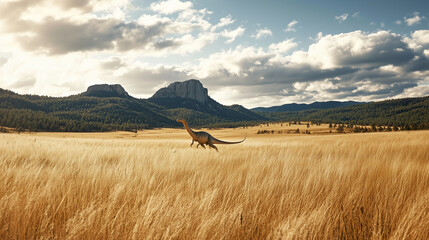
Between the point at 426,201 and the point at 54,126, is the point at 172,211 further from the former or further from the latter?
the point at 54,126

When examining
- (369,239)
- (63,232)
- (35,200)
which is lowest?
(369,239)

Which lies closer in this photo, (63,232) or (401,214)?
(63,232)

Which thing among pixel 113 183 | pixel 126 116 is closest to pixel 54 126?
pixel 126 116

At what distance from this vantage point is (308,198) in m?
2.48

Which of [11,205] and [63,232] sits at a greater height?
[11,205]

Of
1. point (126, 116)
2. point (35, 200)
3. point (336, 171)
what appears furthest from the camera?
point (126, 116)

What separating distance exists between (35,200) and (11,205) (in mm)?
172

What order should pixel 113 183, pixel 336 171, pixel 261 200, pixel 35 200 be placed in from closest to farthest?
pixel 35 200
pixel 261 200
pixel 113 183
pixel 336 171

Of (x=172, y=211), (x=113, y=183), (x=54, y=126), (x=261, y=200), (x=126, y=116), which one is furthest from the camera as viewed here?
(x=126, y=116)

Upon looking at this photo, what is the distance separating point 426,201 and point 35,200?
351 cm

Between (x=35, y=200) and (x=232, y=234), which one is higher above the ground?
(x=35, y=200)

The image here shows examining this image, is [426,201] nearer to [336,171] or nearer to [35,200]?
[336,171]

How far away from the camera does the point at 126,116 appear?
19200 cm

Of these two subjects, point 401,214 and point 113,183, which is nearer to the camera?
point 401,214
